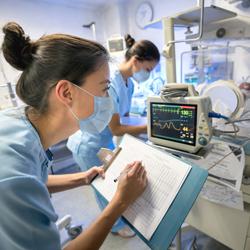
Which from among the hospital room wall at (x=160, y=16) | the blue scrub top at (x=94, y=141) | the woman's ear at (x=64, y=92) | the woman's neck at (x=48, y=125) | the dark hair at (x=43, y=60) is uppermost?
the hospital room wall at (x=160, y=16)

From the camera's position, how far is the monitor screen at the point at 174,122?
2.66 feet

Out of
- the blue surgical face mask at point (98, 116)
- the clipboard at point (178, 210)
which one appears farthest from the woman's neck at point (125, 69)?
the clipboard at point (178, 210)

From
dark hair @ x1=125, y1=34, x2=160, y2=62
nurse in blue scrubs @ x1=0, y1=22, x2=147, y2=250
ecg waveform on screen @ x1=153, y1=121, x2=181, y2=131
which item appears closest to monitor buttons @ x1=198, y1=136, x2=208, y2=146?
ecg waveform on screen @ x1=153, y1=121, x2=181, y2=131

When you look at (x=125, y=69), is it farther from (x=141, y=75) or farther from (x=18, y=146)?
(x=18, y=146)

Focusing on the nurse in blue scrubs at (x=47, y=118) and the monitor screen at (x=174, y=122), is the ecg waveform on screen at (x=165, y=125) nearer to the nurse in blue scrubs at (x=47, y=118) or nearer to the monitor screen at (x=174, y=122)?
the monitor screen at (x=174, y=122)

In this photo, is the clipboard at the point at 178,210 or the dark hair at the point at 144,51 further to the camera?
A: the dark hair at the point at 144,51

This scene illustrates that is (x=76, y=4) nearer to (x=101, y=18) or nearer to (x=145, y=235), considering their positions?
(x=101, y=18)

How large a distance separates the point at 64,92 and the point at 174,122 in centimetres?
46

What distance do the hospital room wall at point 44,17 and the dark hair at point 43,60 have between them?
6.93 ft

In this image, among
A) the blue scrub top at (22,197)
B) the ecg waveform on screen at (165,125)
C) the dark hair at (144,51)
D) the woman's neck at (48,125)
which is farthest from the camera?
the dark hair at (144,51)

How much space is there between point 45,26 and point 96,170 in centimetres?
295

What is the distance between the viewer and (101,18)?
361cm

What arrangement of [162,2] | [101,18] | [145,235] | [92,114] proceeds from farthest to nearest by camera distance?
[101,18] → [162,2] → [92,114] → [145,235]

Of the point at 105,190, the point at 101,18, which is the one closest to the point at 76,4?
the point at 101,18
